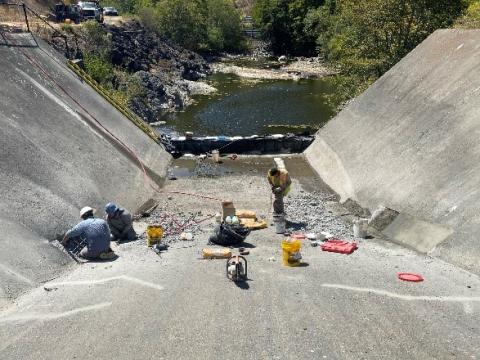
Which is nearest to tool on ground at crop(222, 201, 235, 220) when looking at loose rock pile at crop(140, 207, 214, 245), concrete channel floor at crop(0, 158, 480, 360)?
loose rock pile at crop(140, 207, 214, 245)

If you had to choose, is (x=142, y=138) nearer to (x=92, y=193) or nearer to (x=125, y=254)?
(x=92, y=193)

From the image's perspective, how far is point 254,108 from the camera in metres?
42.0

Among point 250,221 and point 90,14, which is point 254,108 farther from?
point 250,221

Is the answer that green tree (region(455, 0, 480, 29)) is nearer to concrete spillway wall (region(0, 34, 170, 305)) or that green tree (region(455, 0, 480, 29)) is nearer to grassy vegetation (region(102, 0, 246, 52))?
concrete spillway wall (region(0, 34, 170, 305))

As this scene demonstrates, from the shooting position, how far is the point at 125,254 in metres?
12.8

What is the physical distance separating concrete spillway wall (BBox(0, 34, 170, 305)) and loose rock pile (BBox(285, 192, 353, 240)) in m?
5.36

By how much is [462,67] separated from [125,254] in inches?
539

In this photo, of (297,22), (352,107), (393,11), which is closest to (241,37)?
(297,22)

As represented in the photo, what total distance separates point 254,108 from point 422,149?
26.1 meters

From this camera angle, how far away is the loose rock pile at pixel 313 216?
49.3 feet

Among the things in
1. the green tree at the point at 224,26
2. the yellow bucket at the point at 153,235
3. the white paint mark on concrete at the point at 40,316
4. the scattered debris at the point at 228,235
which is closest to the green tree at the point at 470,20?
the scattered debris at the point at 228,235

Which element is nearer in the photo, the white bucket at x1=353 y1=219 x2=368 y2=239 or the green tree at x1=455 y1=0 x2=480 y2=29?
the white bucket at x1=353 y1=219 x2=368 y2=239

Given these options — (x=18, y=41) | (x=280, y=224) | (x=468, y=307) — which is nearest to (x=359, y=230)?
→ (x=280, y=224)

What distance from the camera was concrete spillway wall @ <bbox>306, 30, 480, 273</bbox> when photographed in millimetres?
12906
